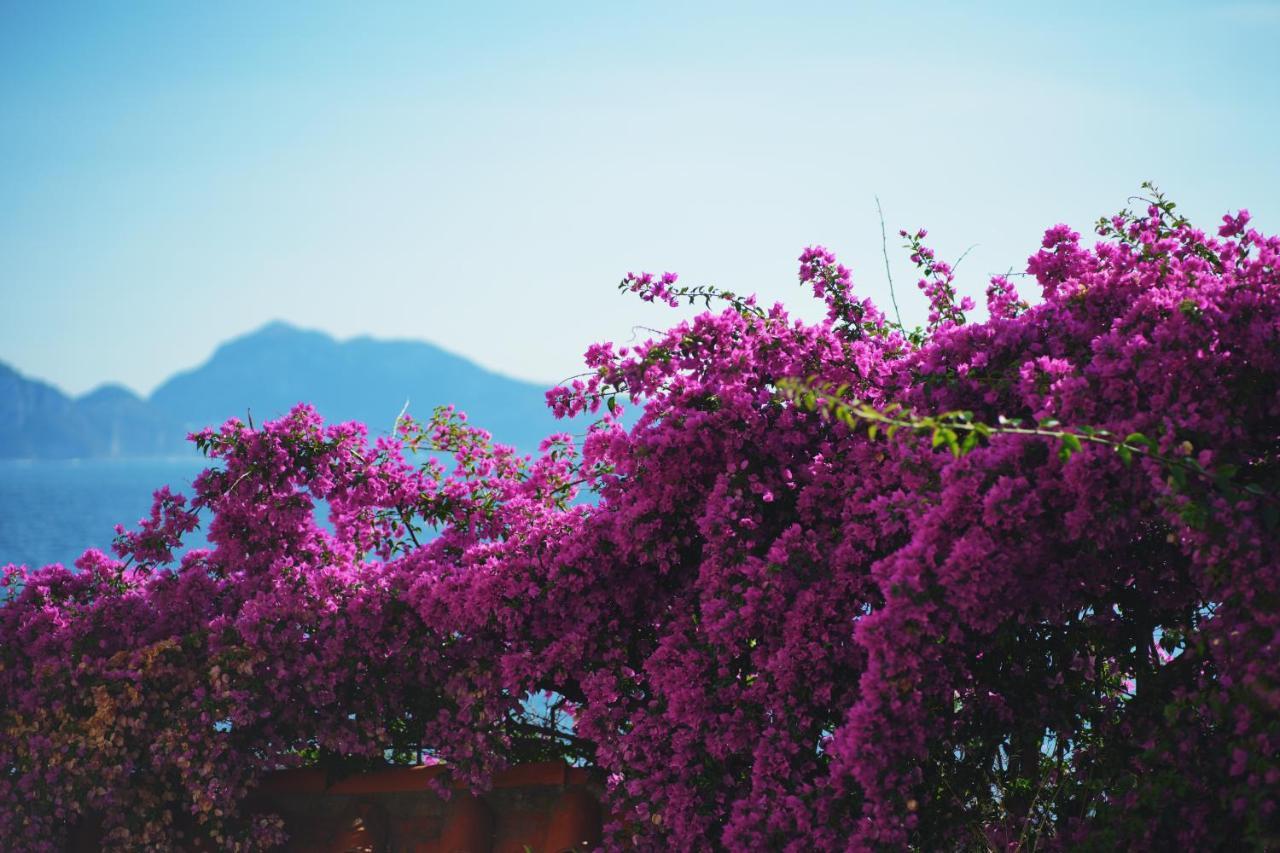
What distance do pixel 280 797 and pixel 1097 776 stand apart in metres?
3.65

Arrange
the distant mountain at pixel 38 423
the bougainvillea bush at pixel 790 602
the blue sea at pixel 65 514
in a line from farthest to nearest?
the distant mountain at pixel 38 423 < the blue sea at pixel 65 514 < the bougainvillea bush at pixel 790 602

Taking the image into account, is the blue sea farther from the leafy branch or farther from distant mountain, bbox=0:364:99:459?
distant mountain, bbox=0:364:99:459

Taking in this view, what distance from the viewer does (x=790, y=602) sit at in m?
4.69

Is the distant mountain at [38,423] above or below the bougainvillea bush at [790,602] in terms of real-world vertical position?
above

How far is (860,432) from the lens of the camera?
5.04m

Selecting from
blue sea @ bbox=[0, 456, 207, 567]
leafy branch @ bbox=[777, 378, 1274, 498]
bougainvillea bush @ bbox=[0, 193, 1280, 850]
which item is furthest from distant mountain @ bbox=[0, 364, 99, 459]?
leafy branch @ bbox=[777, 378, 1274, 498]

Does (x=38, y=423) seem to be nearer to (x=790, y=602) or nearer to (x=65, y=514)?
(x=65, y=514)

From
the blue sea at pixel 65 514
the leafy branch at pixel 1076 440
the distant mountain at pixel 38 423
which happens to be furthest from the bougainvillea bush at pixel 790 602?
the distant mountain at pixel 38 423

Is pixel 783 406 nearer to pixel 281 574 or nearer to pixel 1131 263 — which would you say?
pixel 1131 263

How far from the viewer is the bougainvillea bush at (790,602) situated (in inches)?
158

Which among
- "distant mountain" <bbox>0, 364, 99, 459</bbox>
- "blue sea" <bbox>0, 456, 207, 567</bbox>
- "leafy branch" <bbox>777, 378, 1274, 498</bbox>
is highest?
"distant mountain" <bbox>0, 364, 99, 459</bbox>

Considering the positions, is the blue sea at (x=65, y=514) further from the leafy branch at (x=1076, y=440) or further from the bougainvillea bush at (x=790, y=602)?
the leafy branch at (x=1076, y=440)

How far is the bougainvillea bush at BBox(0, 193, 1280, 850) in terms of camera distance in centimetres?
401

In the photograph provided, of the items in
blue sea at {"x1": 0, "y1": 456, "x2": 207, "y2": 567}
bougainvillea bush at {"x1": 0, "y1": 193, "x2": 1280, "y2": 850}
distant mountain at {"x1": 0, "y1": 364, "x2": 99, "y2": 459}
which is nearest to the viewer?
bougainvillea bush at {"x1": 0, "y1": 193, "x2": 1280, "y2": 850}
